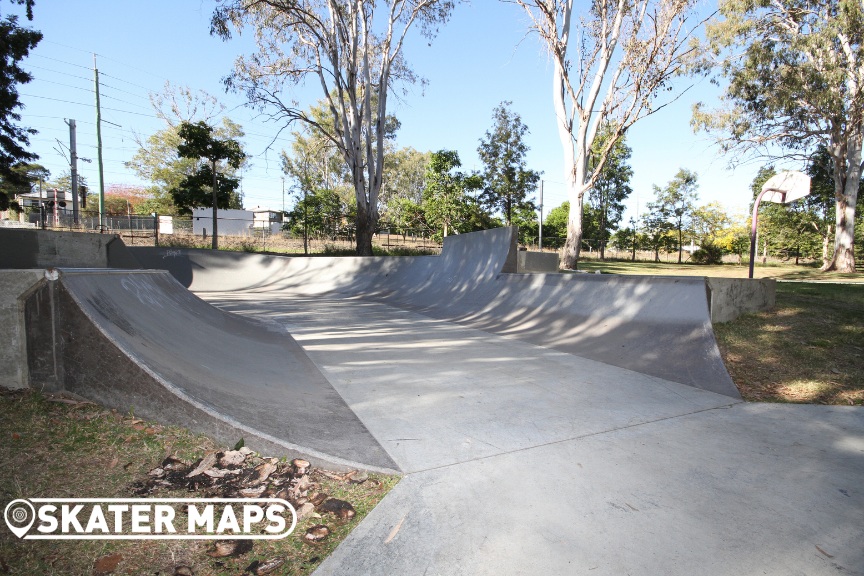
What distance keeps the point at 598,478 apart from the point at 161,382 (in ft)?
7.75

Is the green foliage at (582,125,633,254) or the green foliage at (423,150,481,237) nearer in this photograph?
the green foliage at (423,150,481,237)

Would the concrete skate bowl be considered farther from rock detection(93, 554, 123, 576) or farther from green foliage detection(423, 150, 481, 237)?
green foliage detection(423, 150, 481, 237)

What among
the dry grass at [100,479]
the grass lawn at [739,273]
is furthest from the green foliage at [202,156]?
the dry grass at [100,479]

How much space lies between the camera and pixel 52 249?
8641mm

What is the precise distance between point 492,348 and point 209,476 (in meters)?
3.77

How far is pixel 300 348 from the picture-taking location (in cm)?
517

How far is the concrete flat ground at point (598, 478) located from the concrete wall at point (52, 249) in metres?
7.66

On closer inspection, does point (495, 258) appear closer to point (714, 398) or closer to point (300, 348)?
point (300, 348)

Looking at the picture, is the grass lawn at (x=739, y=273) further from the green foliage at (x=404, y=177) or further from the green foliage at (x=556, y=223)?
the green foliage at (x=404, y=177)

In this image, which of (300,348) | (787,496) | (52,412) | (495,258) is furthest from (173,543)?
(495,258)

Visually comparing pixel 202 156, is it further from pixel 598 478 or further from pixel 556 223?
pixel 556 223

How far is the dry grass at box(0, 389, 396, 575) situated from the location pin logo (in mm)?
30

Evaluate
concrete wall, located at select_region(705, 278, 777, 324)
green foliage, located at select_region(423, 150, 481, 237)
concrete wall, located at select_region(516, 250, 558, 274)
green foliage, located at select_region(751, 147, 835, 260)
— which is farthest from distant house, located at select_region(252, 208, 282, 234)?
green foliage, located at select_region(751, 147, 835, 260)

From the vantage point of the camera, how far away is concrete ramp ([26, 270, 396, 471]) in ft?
7.72
